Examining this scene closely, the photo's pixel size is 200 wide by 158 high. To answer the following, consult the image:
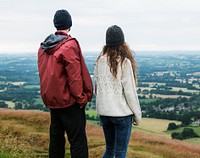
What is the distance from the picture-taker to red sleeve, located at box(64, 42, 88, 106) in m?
5.22

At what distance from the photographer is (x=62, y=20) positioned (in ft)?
18.4

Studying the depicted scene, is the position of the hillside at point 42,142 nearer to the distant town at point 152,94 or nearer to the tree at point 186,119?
the distant town at point 152,94

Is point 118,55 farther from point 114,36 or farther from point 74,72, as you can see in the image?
point 74,72

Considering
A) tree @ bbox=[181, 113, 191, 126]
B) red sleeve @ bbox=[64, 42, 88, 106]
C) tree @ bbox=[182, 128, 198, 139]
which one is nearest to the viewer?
red sleeve @ bbox=[64, 42, 88, 106]

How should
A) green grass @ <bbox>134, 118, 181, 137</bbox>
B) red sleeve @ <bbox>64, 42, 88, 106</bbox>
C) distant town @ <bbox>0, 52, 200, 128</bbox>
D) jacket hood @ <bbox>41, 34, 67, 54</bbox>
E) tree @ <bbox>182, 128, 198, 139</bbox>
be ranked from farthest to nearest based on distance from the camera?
distant town @ <bbox>0, 52, 200, 128</bbox>, green grass @ <bbox>134, 118, 181, 137</bbox>, tree @ <bbox>182, 128, 198, 139</bbox>, jacket hood @ <bbox>41, 34, 67, 54</bbox>, red sleeve @ <bbox>64, 42, 88, 106</bbox>

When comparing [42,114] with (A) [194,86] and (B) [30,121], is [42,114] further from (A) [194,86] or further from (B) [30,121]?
(A) [194,86]

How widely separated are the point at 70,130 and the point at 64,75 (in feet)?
2.82

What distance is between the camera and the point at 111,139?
19.7ft

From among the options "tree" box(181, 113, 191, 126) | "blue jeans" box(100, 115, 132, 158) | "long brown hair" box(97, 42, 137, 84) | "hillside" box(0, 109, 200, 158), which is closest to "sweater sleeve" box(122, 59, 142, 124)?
"long brown hair" box(97, 42, 137, 84)

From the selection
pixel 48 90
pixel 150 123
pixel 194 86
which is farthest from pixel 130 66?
pixel 194 86

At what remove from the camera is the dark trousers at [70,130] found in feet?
18.0

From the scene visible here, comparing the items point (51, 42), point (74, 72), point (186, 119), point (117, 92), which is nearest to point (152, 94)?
point (186, 119)

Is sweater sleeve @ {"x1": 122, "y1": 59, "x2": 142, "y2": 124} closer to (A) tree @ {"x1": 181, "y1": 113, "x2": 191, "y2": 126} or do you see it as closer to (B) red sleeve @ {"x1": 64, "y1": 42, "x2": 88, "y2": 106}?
(B) red sleeve @ {"x1": 64, "y1": 42, "x2": 88, "y2": 106}

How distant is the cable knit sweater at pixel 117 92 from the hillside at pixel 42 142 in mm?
3017
